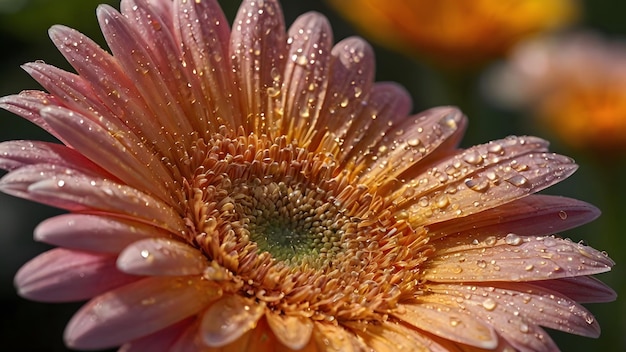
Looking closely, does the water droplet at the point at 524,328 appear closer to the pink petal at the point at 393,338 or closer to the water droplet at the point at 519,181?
the pink petal at the point at 393,338

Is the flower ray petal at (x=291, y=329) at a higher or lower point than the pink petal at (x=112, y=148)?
lower

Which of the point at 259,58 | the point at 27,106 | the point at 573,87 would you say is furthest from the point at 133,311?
the point at 573,87

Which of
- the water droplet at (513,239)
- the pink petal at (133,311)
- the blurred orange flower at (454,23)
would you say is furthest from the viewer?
the blurred orange flower at (454,23)

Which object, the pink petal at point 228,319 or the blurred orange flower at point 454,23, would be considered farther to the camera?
the blurred orange flower at point 454,23

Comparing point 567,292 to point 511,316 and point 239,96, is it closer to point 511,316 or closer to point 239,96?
point 511,316

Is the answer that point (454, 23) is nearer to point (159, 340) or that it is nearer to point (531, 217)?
point (531, 217)

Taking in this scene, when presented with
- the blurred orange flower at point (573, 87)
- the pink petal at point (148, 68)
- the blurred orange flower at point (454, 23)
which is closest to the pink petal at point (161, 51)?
the pink petal at point (148, 68)

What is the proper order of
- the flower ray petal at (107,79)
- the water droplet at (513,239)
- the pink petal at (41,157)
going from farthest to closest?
the water droplet at (513,239), the flower ray petal at (107,79), the pink petal at (41,157)

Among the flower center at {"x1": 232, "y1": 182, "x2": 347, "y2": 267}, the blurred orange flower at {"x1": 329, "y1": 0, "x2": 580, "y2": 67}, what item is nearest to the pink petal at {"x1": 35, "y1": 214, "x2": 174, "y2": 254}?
the flower center at {"x1": 232, "y1": 182, "x2": 347, "y2": 267}

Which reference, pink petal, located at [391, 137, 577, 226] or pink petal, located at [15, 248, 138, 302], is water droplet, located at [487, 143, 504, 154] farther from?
pink petal, located at [15, 248, 138, 302]
